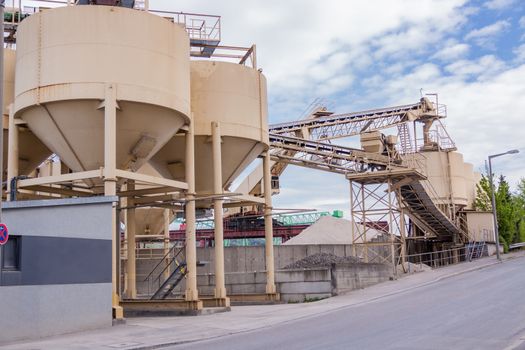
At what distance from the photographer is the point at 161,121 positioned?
21250 mm

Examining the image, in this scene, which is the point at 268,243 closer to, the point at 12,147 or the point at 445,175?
the point at 12,147

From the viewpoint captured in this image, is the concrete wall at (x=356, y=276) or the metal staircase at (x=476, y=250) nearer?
the concrete wall at (x=356, y=276)

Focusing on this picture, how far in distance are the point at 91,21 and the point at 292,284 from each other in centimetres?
1436

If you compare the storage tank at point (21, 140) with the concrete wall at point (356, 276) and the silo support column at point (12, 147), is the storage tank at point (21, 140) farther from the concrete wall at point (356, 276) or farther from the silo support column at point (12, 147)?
the concrete wall at point (356, 276)

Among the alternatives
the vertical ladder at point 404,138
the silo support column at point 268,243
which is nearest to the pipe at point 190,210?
the silo support column at point 268,243

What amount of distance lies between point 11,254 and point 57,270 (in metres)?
1.43

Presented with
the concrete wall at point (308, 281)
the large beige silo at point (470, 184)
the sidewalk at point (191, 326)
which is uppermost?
the large beige silo at point (470, 184)

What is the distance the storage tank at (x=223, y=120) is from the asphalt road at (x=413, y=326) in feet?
27.0

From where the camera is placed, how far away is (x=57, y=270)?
56.0 ft

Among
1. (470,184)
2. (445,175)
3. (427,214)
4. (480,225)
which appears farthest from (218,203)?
(470,184)

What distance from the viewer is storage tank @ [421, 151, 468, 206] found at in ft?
169

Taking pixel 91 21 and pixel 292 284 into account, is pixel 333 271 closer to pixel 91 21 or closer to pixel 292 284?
pixel 292 284

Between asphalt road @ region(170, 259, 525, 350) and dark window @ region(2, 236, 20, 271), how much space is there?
A: 5141mm

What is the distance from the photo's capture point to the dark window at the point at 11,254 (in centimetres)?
1591
